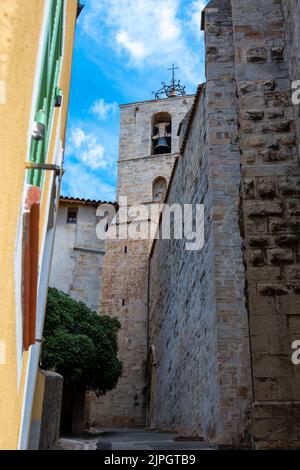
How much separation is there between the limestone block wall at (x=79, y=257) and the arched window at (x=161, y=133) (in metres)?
8.90

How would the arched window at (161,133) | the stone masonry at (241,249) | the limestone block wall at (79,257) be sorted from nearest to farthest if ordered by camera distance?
the stone masonry at (241,249) → the limestone block wall at (79,257) → the arched window at (161,133)

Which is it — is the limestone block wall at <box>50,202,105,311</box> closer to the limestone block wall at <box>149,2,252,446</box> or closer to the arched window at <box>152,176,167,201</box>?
the limestone block wall at <box>149,2,252,446</box>

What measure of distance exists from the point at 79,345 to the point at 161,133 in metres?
16.3

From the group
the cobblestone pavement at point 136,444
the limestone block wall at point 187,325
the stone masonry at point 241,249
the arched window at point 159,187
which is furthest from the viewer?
the arched window at point 159,187

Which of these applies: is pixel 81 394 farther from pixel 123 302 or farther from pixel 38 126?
pixel 38 126

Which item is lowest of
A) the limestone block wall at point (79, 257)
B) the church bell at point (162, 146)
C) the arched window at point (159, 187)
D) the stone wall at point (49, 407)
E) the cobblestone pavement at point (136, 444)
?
the cobblestone pavement at point (136, 444)

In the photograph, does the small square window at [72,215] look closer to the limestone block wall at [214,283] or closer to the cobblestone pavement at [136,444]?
the limestone block wall at [214,283]

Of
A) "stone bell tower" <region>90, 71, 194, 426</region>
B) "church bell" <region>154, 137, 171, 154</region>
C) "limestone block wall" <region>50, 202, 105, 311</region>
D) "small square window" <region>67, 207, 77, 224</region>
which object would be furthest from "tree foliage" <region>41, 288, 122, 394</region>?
"church bell" <region>154, 137, 171, 154</region>

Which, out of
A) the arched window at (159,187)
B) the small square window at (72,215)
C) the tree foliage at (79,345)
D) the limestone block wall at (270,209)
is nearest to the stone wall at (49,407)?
the limestone block wall at (270,209)

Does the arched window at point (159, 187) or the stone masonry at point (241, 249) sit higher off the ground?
the arched window at point (159, 187)

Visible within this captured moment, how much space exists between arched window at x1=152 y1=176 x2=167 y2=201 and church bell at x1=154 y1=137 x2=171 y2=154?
1748 mm

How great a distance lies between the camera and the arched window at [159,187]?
85.1ft
